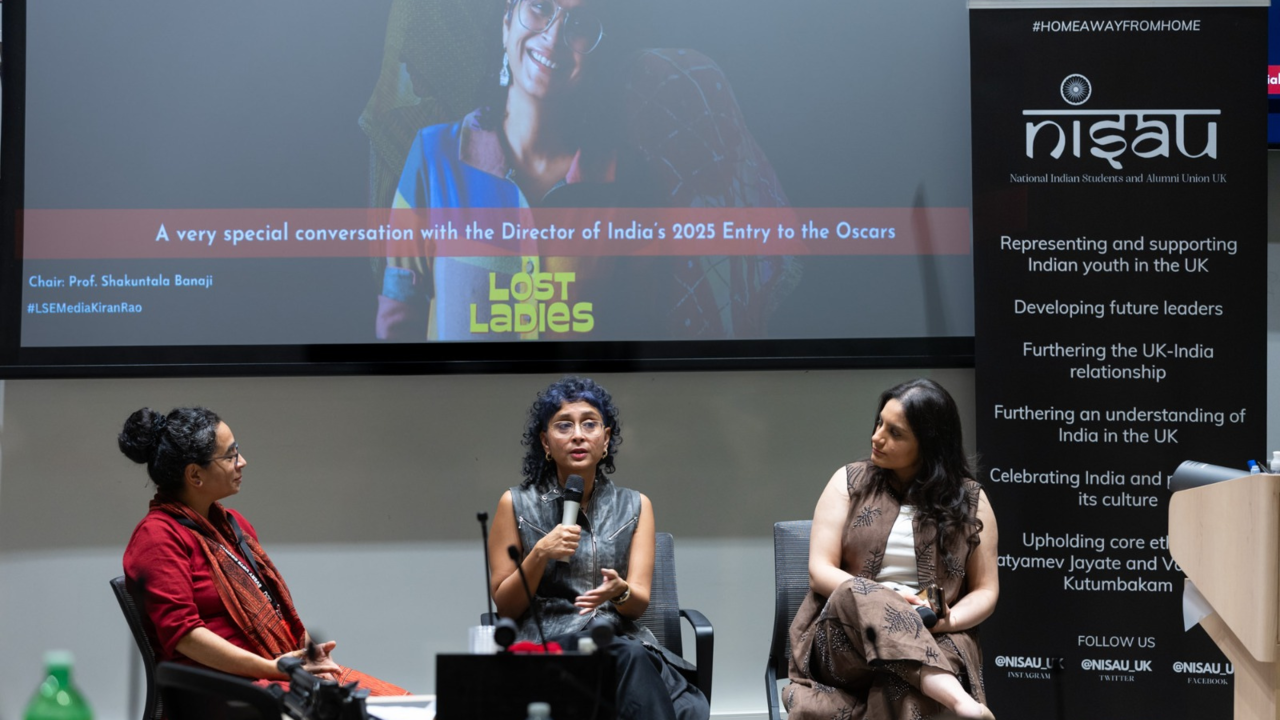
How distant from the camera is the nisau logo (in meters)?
3.79

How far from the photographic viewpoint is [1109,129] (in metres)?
3.83

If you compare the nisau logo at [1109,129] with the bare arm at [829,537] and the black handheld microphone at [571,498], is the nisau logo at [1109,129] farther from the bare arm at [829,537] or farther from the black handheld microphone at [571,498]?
the black handheld microphone at [571,498]

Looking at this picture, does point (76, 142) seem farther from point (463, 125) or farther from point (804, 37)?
point (804, 37)

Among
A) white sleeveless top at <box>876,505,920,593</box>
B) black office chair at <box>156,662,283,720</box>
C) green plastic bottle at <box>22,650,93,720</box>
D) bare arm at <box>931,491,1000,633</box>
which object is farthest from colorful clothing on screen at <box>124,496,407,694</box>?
bare arm at <box>931,491,1000,633</box>

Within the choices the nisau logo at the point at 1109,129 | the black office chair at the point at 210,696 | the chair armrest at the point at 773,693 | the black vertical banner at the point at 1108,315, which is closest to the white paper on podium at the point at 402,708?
the black office chair at the point at 210,696

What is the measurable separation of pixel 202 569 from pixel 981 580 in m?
2.07

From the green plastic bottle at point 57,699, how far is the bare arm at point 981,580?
2091mm

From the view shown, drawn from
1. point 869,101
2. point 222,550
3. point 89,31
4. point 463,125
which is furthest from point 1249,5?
point 89,31

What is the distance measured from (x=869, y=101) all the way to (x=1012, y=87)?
485 millimetres

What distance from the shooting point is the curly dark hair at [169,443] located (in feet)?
9.40

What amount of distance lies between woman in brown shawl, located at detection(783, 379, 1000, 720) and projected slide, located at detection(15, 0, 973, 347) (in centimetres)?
87

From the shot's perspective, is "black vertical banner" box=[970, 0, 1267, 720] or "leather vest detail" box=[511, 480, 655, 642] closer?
"leather vest detail" box=[511, 480, 655, 642]

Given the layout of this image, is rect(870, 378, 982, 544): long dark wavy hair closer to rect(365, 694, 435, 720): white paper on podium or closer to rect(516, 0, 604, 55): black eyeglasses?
rect(365, 694, 435, 720): white paper on podium

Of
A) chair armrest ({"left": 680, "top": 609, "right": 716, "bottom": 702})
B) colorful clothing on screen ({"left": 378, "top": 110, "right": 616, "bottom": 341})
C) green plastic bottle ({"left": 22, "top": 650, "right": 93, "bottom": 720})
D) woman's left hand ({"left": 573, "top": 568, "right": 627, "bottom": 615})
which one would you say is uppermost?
colorful clothing on screen ({"left": 378, "top": 110, "right": 616, "bottom": 341})
